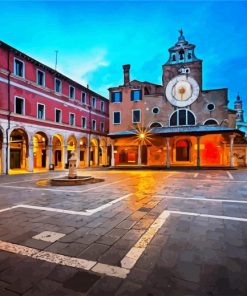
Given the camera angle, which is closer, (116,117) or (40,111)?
(40,111)

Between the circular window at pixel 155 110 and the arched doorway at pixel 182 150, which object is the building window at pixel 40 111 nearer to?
the circular window at pixel 155 110

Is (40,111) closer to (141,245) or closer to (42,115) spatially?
(42,115)

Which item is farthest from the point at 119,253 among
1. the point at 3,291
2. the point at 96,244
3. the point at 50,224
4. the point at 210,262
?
the point at 50,224

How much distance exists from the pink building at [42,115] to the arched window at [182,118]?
1246 cm

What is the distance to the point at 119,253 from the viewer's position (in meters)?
3.41

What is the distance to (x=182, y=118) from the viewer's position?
2816 centimetres

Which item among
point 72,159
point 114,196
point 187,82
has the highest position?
point 187,82

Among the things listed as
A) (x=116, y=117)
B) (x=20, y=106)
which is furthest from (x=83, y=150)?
(x=20, y=106)

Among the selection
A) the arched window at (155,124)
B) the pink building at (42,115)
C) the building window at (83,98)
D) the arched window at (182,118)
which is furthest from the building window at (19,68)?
the arched window at (182,118)

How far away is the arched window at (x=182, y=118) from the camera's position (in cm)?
2777

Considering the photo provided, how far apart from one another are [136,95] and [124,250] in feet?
93.3

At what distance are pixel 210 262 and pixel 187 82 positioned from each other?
2812 centimetres

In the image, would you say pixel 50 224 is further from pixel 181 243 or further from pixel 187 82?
pixel 187 82

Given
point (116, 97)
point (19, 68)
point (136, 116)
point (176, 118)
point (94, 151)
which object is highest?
point (19, 68)
